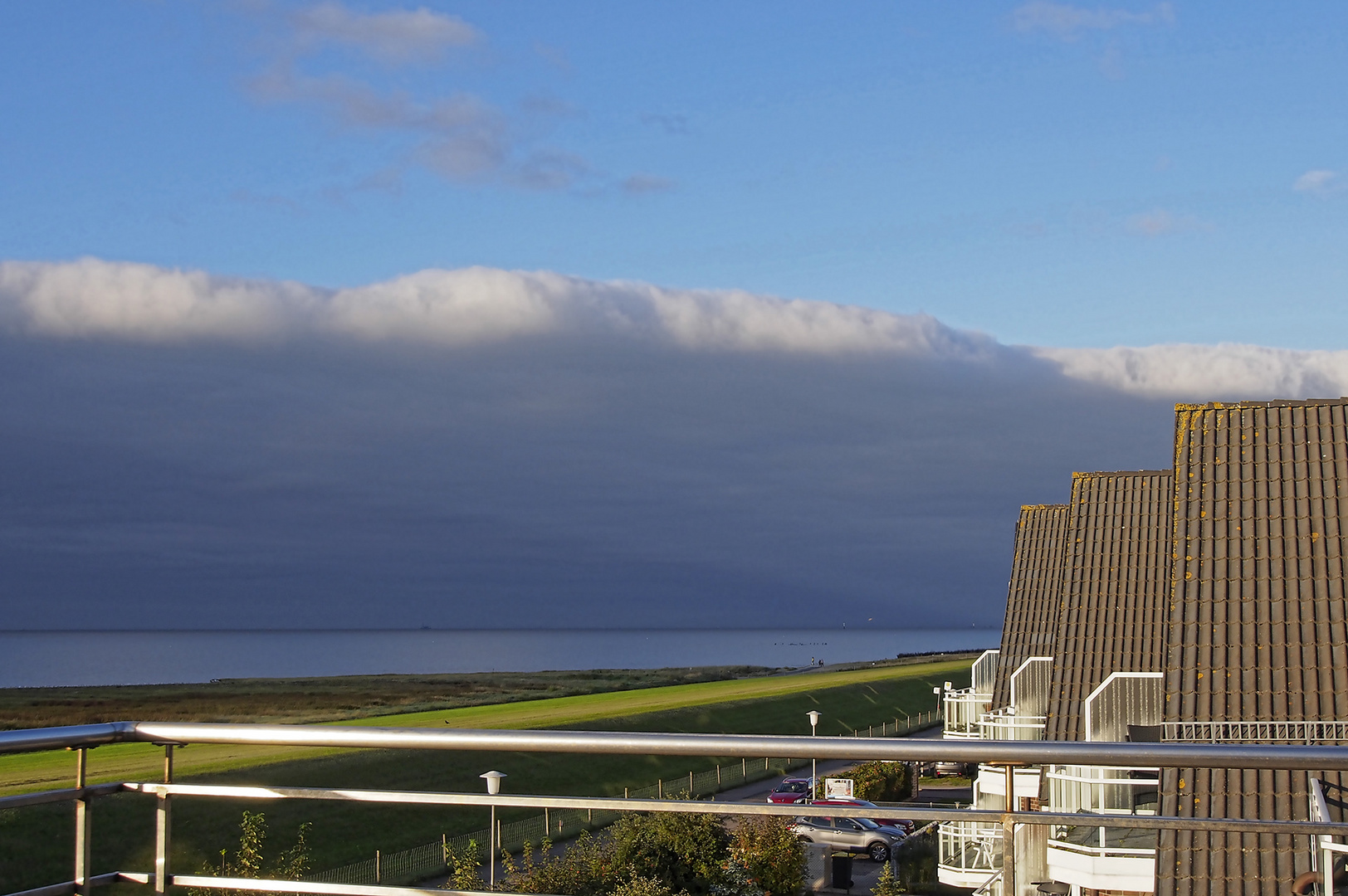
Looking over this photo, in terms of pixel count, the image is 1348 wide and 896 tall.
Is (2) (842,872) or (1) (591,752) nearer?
(1) (591,752)

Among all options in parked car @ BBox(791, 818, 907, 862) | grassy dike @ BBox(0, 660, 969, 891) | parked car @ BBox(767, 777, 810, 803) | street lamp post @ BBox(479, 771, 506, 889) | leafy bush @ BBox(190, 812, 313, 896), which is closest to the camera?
street lamp post @ BBox(479, 771, 506, 889)

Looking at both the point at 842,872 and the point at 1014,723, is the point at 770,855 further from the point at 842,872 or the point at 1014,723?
the point at 1014,723

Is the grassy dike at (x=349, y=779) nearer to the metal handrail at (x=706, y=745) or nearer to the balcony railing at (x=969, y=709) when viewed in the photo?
the balcony railing at (x=969, y=709)

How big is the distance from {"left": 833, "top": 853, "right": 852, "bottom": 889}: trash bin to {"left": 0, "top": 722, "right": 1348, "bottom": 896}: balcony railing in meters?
25.7

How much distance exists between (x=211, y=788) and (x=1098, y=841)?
1148 centimetres

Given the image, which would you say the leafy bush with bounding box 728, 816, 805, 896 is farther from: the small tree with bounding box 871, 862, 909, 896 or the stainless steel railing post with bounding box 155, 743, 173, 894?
the stainless steel railing post with bounding box 155, 743, 173, 894

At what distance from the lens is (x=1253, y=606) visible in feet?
39.4

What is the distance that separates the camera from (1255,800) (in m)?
10.3

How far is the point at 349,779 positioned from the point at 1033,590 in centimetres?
2348

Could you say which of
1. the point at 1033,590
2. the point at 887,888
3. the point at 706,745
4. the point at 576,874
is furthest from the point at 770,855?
the point at 706,745

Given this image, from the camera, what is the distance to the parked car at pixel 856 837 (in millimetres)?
32531

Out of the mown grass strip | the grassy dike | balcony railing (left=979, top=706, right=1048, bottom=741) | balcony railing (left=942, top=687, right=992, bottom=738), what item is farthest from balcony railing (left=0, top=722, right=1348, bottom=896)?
balcony railing (left=942, top=687, right=992, bottom=738)

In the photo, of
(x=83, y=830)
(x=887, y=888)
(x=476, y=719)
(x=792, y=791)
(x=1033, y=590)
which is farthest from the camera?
(x=476, y=719)

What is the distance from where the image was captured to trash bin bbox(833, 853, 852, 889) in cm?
2755
